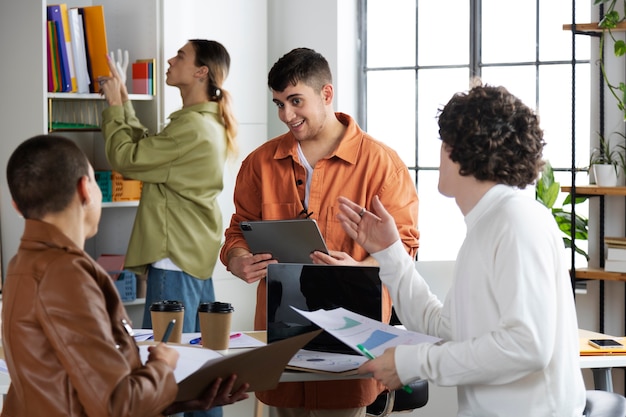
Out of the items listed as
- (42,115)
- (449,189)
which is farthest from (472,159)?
(42,115)

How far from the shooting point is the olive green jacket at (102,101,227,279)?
13.2 ft

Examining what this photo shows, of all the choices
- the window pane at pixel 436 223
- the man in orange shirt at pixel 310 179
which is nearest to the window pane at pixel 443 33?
the window pane at pixel 436 223

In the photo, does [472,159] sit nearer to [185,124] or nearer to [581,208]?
[185,124]

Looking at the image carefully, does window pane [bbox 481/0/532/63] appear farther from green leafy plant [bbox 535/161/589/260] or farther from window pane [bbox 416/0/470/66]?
green leafy plant [bbox 535/161/589/260]

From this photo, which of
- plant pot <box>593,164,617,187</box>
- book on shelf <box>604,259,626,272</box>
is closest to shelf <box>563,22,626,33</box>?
plant pot <box>593,164,617,187</box>

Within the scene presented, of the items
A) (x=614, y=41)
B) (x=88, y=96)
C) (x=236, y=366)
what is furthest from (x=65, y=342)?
(x=614, y=41)

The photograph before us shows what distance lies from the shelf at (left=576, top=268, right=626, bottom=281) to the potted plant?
39 cm

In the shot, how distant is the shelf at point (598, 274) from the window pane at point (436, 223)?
81 centimetres

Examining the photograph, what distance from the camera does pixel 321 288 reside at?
2527mm

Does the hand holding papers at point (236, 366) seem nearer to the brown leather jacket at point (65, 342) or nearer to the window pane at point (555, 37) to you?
the brown leather jacket at point (65, 342)

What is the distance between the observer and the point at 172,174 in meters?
4.06

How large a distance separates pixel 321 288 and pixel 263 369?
52cm

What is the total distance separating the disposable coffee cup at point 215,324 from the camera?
8.39 ft

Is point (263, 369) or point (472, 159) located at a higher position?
point (472, 159)
